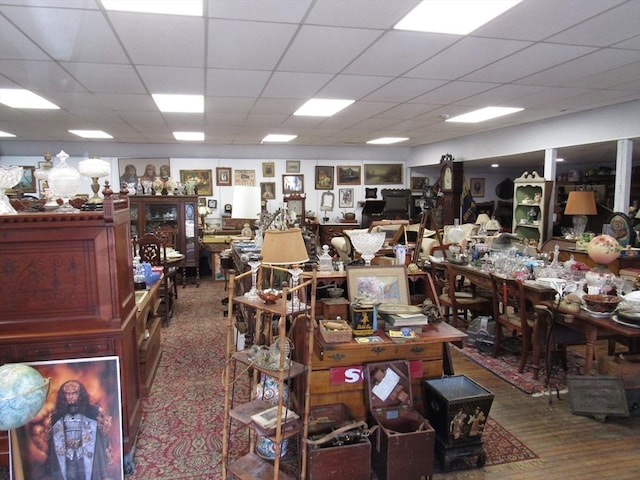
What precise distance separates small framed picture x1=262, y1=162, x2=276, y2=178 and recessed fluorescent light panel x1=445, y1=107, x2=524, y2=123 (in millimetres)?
4464

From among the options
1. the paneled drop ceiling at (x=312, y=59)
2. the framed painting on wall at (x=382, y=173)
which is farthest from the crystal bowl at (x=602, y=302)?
the framed painting on wall at (x=382, y=173)

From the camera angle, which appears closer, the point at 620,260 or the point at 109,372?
the point at 109,372

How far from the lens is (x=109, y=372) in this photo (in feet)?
→ 8.09

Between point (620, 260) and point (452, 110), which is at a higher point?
point (452, 110)

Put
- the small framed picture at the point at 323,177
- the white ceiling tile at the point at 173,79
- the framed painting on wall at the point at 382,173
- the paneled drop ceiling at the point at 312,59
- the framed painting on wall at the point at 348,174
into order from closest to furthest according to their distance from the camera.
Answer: the paneled drop ceiling at the point at 312,59 < the white ceiling tile at the point at 173,79 < the small framed picture at the point at 323,177 < the framed painting on wall at the point at 348,174 < the framed painting on wall at the point at 382,173

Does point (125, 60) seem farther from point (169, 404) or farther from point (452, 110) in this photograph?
point (452, 110)

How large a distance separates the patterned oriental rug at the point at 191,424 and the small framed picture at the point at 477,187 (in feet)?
28.2

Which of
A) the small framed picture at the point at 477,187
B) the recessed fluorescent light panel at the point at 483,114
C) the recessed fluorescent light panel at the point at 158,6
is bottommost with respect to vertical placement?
the small framed picture at the point at 477,187

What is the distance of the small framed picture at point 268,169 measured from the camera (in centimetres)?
959

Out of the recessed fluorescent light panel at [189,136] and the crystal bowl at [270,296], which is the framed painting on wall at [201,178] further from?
the crystal bowl at [270,296]

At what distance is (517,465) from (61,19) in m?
3.83

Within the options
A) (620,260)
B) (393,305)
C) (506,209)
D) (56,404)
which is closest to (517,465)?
(393,305)

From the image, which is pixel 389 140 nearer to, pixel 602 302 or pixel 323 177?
pixel 323 177

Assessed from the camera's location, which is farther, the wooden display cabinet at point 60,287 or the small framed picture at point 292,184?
the small framed picture at point 292,184
